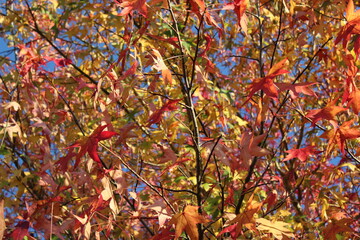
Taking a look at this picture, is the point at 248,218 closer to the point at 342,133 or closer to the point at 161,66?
the point at 342,133

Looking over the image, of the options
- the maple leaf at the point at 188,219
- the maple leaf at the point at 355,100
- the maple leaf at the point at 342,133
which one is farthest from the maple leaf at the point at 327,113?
the maple leaf at the point at 188,219

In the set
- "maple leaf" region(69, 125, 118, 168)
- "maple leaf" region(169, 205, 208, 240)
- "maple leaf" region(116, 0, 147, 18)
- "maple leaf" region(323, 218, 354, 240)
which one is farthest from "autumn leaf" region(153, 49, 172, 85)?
"maple leaf" region(323, 218, 354, 240)

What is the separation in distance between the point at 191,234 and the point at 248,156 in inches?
15.1

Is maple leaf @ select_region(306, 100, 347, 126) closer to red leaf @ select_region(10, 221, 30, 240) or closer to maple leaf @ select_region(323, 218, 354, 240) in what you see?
maple leaf @ select_region(323, 218, 354, 240)

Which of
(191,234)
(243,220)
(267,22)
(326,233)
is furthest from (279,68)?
Answer: (267,22)

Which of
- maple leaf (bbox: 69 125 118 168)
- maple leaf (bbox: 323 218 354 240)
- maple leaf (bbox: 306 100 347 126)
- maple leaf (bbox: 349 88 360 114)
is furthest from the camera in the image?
maple leaf (bbox: 323 218 354 240)

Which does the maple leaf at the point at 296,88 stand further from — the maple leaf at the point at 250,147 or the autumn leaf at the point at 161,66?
the autumn leaf at the point at 161,66

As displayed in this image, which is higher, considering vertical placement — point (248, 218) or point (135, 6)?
point (135, 6)

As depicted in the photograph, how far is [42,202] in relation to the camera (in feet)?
6.73

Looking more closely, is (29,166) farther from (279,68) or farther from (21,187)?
(279,68)

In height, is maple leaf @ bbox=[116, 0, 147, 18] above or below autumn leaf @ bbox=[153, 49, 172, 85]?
above

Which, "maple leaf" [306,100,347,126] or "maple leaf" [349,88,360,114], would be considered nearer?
"maple leaf" [306,100,347,126]

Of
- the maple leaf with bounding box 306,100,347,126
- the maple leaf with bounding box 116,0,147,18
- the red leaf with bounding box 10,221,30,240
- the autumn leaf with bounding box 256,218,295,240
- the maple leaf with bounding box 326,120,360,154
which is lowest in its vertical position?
the autumn leaf with bounding box 256,218,295,240

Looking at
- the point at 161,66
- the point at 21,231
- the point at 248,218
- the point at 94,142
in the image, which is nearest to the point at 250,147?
the point at 248,218
